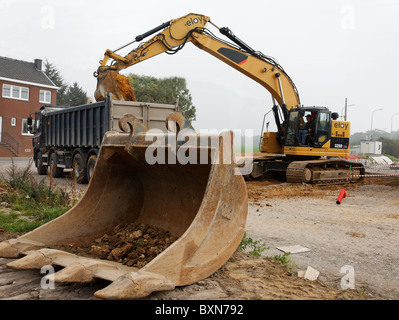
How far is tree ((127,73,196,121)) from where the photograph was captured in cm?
3850

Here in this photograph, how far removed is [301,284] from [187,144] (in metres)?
1.53

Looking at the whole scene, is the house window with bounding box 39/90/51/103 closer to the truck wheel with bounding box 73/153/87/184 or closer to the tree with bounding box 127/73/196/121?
the tree with bounding box 127/73/196/121

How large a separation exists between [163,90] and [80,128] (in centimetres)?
2740

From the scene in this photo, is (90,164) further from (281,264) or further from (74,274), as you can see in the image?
(74,274)

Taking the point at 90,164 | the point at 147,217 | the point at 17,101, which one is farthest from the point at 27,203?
the point at 17,101

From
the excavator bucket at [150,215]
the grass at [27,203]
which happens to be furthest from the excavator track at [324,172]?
the excavator bucket at [150,215]

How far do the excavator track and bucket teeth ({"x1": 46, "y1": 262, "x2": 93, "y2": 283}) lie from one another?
9807mm

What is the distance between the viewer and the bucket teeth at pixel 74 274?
8.62 feet

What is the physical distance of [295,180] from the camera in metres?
12.1

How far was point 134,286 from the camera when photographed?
7.93 feet

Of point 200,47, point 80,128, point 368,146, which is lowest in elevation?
point 80,128

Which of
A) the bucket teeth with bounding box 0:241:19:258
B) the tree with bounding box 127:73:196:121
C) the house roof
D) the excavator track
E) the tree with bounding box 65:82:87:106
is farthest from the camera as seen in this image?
the tree with bounding box 65:82:87:106

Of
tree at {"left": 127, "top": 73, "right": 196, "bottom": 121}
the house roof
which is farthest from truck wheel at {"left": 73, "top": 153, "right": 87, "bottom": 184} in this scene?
tree at {"left": 127, "top": 73, "right": 196, "bottom": 121}

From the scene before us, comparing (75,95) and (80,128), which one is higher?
(75,95)
